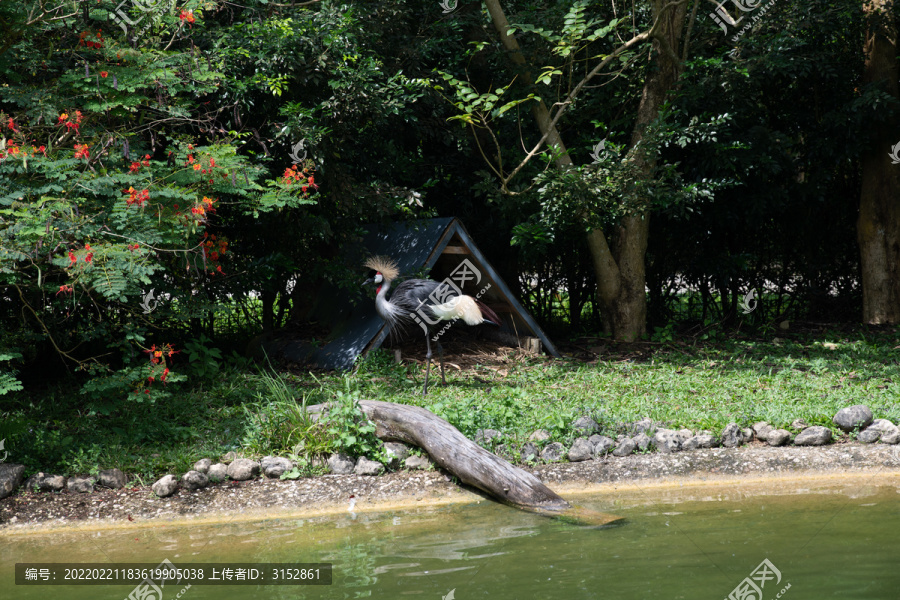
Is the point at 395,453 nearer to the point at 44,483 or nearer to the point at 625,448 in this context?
the point at 625,448

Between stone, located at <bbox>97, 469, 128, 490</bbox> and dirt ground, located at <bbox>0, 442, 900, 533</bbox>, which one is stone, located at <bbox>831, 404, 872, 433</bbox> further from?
stone, located at <bbox>97, 469, 128, 490</bbox>

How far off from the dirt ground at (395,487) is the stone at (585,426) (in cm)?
28

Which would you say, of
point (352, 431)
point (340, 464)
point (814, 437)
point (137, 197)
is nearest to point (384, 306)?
point (352, 431)

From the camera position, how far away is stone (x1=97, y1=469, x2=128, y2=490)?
5231mm

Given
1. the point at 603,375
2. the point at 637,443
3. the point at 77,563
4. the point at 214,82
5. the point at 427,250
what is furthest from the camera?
the point at 427,250

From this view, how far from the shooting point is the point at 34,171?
5293mm

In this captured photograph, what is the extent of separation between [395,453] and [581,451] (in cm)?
135

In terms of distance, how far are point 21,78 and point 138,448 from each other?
2997mm

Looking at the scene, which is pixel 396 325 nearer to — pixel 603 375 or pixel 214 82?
pixel 603 375

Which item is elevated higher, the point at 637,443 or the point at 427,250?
the point at 427,250

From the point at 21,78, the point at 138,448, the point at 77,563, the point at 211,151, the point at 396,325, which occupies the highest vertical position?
the point at 21,78

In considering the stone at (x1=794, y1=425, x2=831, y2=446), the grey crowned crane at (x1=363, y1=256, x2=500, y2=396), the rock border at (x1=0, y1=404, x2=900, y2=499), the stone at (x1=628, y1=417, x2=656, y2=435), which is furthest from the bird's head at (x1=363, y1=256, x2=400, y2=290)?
the stone at (x1=794, y1=425, x2=831, y2=446)

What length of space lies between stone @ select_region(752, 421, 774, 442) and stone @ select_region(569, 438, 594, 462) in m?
1.26

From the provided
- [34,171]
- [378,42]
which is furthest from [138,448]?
[378,42]
